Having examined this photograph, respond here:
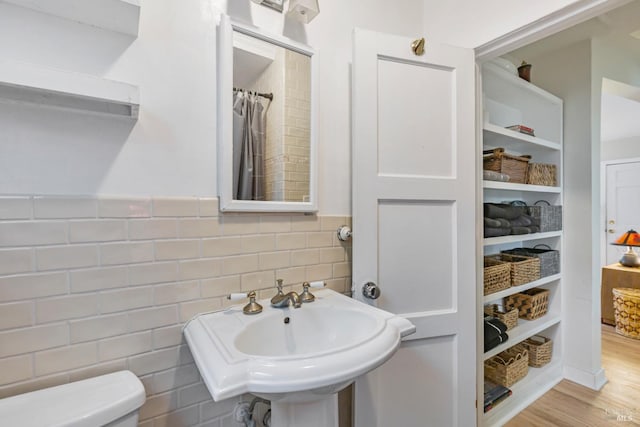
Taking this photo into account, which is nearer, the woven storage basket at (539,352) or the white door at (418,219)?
the white door at (418,219)

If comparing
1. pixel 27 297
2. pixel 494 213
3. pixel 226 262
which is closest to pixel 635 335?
pixel 494 213

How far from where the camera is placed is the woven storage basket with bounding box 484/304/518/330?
1.90m

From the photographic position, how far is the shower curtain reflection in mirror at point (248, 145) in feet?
3.34

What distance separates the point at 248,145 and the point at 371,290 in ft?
2.37

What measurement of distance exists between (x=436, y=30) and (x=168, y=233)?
5.18 ft

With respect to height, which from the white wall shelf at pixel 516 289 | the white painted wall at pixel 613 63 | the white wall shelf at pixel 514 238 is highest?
the white painted wall at pixel 613 63

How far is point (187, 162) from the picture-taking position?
93cm

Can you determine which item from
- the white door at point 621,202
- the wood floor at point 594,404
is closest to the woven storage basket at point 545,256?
the wood floor at point 594,404

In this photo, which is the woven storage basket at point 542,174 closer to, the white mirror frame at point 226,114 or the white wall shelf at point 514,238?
the white wall shelf at point 514,238

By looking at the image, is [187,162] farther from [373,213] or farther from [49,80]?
[373,213]

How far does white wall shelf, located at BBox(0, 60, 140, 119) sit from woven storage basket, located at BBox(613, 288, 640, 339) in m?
4.29

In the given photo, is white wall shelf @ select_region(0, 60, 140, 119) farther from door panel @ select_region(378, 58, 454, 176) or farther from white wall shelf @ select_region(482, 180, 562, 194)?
white wall shelf @ select_region(482, 180, 562, 194)

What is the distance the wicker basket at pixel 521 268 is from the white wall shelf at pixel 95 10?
7.15 feet

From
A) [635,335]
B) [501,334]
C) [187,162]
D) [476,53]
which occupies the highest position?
[476,53]
